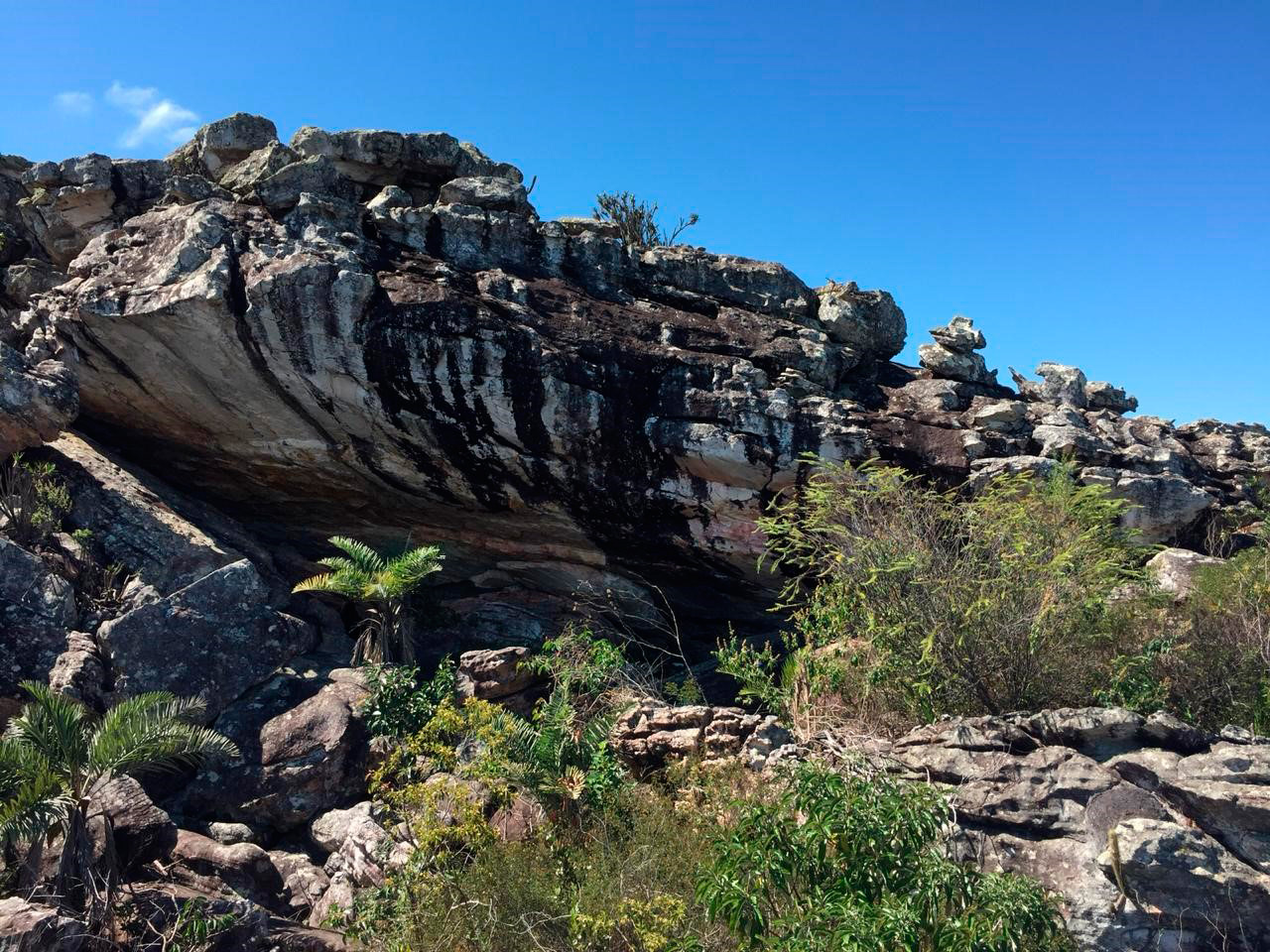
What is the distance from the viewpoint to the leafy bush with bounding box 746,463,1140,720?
352 inches

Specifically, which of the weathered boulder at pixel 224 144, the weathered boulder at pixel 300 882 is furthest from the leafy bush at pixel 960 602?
the weathered boulder at pixel 224 144

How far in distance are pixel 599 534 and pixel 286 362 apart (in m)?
5.20

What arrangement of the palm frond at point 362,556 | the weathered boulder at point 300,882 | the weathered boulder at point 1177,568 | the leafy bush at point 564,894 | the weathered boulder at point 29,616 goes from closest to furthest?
the leafy bush at point 564,894 < the weathered boulder at point 300,882 < the weathered boulder at point 29,616 < the weathered boulder at point 1177,568 < the palm frond at point 362,556

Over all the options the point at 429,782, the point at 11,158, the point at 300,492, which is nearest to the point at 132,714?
the point at 429,782

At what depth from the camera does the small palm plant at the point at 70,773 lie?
7586mm

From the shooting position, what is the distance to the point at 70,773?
26.4ft

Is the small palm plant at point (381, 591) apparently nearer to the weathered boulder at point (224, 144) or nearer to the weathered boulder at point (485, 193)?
the weathered boulder at point (485, 193)

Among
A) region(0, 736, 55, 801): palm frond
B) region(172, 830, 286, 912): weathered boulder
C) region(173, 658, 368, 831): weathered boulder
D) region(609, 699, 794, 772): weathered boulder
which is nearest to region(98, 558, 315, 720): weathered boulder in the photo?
region(173, 658, 368, 831): weathered boulder

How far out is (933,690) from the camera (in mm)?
9023

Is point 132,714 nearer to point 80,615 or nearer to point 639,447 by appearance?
point 80,615

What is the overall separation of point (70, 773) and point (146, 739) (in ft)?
2.12

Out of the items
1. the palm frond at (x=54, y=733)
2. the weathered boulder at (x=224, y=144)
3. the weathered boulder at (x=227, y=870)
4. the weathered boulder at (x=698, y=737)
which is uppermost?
the weathered boulder at (x=224, y=144)

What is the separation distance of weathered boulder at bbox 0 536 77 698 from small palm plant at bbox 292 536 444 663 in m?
2.76

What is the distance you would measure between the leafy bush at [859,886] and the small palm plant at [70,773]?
5591 mm
